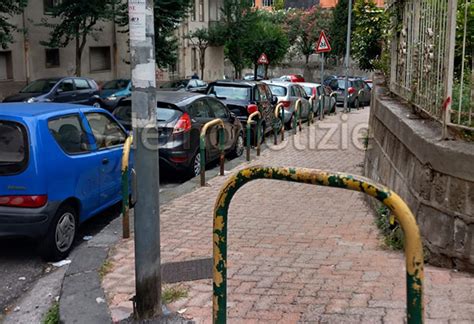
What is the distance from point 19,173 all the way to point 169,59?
2418cm

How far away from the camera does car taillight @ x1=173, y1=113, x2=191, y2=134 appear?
9210 mm

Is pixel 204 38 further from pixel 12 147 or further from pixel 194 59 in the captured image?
pixel 12 147

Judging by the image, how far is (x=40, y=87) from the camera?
740 inches

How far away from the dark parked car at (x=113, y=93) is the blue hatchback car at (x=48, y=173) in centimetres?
1315

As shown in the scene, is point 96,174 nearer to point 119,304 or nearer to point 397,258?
point 119,304

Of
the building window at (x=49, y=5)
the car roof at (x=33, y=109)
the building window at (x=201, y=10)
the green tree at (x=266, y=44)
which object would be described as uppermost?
the building window at (x=201, y=10)

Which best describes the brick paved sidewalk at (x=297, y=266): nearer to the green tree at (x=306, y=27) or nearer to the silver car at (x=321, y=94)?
the silver car at (x=321, y=94)

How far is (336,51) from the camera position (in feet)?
169

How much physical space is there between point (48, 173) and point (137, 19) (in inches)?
89.8

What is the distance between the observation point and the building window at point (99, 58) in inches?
1130

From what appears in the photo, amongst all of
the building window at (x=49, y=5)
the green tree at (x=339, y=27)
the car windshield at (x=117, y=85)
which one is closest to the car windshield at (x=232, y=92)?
the car windshield at (x=117, y=85)

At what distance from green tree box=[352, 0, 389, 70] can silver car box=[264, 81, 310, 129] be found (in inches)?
145

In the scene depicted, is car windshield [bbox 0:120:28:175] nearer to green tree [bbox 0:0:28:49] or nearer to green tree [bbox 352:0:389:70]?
green tree [bbox 352:0:389:70]

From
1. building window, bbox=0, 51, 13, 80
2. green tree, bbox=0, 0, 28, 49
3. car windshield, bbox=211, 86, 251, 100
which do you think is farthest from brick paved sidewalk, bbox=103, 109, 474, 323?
building window, bbox=0, 51, 13, 80
